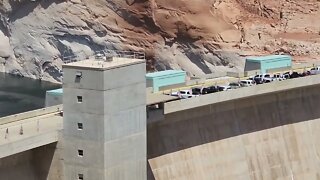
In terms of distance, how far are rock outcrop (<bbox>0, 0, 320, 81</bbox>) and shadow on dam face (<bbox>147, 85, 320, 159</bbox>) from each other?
88.1 feet

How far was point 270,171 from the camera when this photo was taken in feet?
105

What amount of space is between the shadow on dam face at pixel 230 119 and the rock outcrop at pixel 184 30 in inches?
1057

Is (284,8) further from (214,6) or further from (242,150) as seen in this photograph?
(242,150)

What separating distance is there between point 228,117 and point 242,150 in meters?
1.34

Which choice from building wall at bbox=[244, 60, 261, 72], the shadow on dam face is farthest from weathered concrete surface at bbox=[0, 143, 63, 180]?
building wall at bbox=[244, 60, 261, 72]

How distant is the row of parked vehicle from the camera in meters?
30.4

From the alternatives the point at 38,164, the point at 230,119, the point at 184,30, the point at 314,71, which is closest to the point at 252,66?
the point at 314,71

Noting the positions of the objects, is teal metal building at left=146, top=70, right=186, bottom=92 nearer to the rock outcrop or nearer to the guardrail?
the guardrail

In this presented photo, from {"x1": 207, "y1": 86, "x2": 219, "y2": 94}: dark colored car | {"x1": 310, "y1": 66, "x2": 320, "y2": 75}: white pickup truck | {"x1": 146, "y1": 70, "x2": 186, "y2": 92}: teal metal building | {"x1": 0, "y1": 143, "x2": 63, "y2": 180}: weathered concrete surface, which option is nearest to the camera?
{"x1": 0, "y1": 143, "x2": 63, "y2": 180}: weathered concrete surface

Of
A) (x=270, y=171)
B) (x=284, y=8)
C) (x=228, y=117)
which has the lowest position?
(x=270, y=171)

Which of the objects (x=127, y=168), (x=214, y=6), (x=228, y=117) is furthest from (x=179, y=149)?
(x=214, y=6)

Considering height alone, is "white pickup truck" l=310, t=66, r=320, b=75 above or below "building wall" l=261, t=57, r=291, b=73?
below

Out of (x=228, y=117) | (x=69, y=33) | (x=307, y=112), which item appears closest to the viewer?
(x=228, y=117)

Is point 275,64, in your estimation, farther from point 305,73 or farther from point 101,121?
point 101,121
